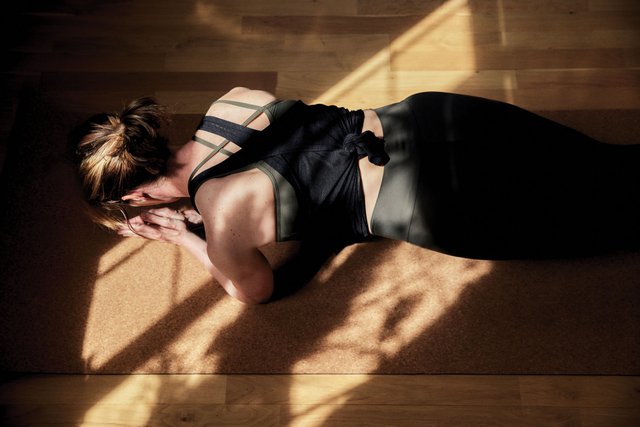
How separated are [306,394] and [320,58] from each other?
1281 millimetres

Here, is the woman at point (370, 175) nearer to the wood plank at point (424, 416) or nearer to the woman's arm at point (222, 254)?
the woman's arm at point (222, 254)

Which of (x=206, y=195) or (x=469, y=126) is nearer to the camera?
(x=206, y=195)

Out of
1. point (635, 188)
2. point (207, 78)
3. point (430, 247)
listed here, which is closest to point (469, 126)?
point (430, 247)

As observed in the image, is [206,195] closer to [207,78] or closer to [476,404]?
[207,78]

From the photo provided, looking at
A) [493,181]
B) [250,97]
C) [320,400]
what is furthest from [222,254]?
[493,181]

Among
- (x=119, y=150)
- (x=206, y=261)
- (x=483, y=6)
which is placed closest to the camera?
(x=119, y=150)

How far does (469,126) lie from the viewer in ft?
4.69

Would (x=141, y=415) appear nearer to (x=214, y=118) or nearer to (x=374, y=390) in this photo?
(x=374, y=390)

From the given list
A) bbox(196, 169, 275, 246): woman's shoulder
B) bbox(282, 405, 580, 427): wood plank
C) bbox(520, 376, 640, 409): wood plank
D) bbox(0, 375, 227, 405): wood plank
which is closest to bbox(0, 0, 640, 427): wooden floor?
bbox(196, 169, 275, 246): woman's shoulder

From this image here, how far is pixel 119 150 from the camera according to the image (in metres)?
1.26

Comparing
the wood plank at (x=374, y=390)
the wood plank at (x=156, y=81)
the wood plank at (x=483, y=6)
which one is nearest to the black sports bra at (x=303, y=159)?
the wood plank at (x=374, y=390)

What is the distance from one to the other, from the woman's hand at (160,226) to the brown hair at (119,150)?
0.36m

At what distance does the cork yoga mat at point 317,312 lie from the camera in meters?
1.60

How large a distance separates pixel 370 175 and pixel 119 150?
25.9 inches
